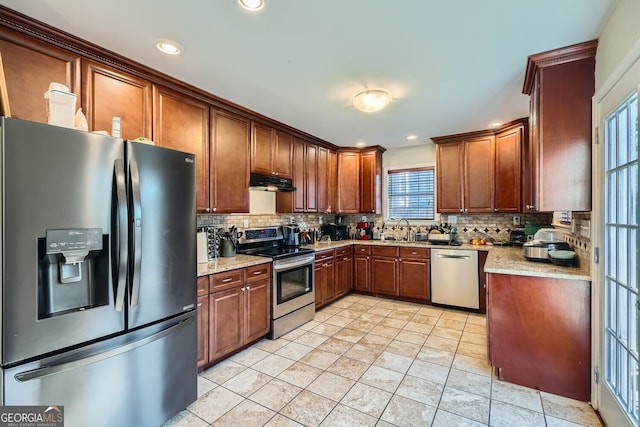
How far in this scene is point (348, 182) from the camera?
16.5ft

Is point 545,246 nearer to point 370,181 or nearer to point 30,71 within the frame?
point 370,181

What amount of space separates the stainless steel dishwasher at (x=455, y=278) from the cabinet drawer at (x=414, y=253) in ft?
0.33

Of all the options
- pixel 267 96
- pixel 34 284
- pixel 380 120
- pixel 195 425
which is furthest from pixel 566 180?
pixel 34 284

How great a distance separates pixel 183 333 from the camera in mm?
1933

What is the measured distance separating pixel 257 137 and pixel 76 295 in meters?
2.37

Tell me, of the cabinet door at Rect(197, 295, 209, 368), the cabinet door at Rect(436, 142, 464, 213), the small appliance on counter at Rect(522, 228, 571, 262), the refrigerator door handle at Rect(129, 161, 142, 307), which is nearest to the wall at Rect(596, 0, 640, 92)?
the small appliance on counter at Rect(522, 228, 571, 262)

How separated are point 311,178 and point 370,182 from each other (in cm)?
116

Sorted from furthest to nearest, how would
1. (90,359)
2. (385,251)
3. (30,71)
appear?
(385,251), (30,71), (90,359)

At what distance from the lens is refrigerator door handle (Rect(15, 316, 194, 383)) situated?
131 cm

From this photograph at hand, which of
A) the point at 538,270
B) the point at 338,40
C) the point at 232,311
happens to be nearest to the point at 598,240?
the point at 538,270

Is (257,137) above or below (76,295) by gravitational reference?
above

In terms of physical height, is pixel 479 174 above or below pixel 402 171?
below

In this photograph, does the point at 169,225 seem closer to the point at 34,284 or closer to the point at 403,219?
the point at 34,284

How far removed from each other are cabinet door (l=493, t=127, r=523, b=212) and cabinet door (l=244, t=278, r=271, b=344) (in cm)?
326
